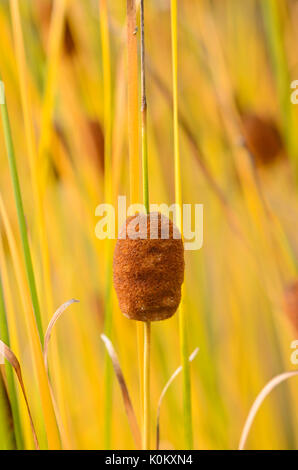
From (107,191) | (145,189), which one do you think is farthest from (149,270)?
(107,191)

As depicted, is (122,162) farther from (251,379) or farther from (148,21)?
(251,379)

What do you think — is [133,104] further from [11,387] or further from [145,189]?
[11,387]

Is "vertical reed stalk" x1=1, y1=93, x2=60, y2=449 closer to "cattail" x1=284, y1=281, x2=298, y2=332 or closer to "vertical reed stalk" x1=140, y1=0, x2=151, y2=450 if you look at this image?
"vertical reed stalk" x1=140, y1=0, x2=151, y2=450

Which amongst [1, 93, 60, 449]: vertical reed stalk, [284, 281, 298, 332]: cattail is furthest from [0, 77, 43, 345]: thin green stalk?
[284, 281, 298, 332]: cattail

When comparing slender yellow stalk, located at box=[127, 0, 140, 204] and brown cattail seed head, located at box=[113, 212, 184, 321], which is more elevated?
slender yellow stalk, located at box=[127, 0, 140, 204]

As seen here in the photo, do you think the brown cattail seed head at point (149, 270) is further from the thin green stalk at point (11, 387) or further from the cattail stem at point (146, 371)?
the thin green stalk at point (11, 387)

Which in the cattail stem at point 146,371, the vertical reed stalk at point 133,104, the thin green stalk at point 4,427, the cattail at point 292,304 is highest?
the vertical reed stalk at point 133,104

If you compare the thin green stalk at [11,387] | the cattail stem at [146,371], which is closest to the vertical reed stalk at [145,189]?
the cattail stem at [146,371]
